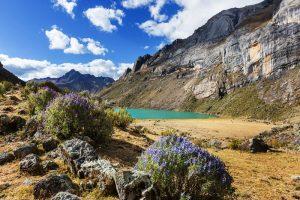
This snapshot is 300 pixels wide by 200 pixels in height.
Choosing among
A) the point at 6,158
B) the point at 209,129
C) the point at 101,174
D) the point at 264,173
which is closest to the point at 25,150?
the point at 6,158

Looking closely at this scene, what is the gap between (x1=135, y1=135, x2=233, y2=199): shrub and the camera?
8.69 meters

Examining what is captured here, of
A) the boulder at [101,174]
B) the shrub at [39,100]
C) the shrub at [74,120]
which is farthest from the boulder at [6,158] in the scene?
the shrub at [39,100]

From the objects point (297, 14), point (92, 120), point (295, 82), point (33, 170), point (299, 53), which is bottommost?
point (33, 170)

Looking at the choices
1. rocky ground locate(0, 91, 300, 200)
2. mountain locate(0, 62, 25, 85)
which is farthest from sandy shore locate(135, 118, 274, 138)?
rocky ground locate(0, 91, 300, 200)

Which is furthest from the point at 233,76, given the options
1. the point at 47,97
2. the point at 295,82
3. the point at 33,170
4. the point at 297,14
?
the point at 33,170

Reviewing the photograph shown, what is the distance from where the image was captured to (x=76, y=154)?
449 inches

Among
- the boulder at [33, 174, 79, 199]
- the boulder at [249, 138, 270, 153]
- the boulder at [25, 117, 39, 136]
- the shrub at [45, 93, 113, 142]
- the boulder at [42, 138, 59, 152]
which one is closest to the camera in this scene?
the boulder at [33, 174, 79, 199]

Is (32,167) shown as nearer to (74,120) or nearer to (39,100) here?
(74,120)

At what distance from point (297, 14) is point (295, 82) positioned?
41997mm

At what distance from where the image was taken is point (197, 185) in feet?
29.0

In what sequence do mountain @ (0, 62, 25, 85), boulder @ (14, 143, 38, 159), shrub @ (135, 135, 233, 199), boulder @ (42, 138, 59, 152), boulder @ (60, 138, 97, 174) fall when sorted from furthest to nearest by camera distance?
mountain @ (0, 62, 25, 85), boulder @ (42, 138, 59, 152), boulder @ (14, 143, 38, 159), boulder @ (60, 138, 97, 174), shrub @ (135, 135, 233, 199)

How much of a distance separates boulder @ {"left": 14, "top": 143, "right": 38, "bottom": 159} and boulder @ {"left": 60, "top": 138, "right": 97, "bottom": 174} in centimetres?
261

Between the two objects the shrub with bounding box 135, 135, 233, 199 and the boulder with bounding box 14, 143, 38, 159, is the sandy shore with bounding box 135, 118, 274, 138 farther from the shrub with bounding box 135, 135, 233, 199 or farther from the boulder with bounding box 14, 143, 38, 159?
the shrub with bounding box 135, 135, 233, 199

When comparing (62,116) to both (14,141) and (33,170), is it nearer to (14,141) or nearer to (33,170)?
(14,141)
